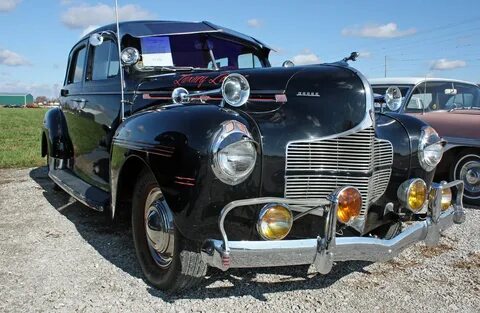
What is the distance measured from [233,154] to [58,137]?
154 inches

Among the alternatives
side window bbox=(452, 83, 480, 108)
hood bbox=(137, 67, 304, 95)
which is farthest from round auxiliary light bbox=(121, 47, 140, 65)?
side window bbox=(452, 83, 480, 108)

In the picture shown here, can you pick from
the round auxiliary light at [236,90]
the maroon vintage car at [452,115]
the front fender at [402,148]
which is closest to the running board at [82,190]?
the round auxiliary light at [236,90]

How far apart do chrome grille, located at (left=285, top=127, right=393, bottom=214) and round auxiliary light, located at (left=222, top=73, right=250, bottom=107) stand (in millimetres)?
460

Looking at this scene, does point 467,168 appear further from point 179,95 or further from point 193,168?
point 193,168

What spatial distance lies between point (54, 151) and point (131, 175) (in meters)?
2.80

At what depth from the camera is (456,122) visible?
630 centimetres

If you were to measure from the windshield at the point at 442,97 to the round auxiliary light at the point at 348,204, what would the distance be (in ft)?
14.7

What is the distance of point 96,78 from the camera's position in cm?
509

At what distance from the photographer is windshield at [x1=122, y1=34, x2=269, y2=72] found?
Answer: 4.36 metres

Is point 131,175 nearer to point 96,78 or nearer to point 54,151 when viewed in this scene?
point 96,78

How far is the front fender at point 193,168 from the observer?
2.66 meters

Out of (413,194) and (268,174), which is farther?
(413,194)

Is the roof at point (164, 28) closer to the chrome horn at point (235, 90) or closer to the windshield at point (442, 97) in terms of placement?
the chrome horn at point (235, 90)

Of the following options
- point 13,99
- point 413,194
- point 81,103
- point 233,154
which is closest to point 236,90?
point 233,154
